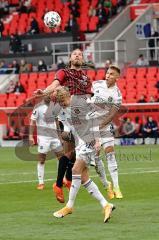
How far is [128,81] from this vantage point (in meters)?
37.7

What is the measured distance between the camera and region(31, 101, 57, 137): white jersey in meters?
18.9

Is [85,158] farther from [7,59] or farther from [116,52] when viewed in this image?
[7,59]

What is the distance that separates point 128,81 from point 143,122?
4947 mm

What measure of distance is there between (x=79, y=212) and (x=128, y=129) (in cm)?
1963

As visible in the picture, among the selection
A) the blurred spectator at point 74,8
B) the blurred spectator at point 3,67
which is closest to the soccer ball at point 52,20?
the blurred spectator at point 3,67

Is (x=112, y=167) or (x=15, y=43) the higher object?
(x=15, y=43)

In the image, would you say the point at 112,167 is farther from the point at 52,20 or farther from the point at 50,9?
the point at 50,9

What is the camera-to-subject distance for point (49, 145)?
60.5ft

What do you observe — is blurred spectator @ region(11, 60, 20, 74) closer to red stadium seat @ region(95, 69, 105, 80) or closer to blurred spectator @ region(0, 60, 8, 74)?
blurred spectator @ region(0, 60, 8, 74)

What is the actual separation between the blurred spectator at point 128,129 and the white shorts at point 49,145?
14.1 m

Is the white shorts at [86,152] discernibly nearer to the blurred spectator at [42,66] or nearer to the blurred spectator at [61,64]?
the blurred spectator at [61,64]

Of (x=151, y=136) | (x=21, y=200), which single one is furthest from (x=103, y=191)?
(x=151, y=136)

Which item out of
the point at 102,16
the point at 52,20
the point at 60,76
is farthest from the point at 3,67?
the point at 60,76

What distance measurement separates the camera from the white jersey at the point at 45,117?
18875 millimetres
